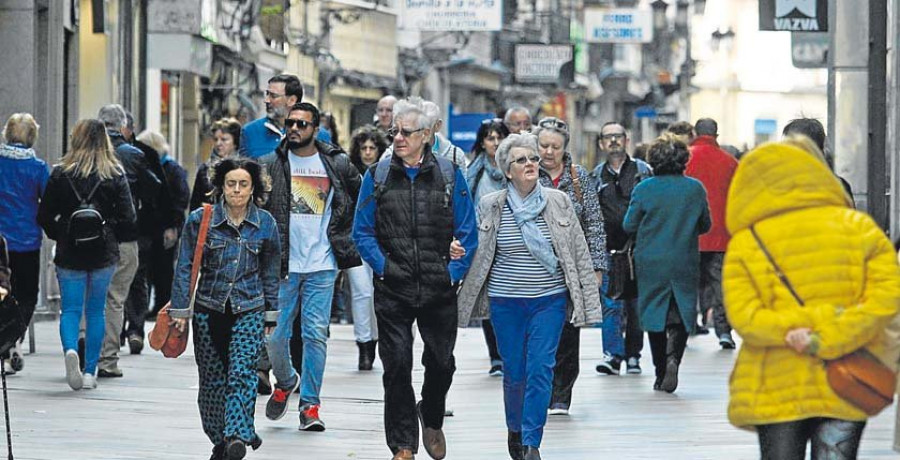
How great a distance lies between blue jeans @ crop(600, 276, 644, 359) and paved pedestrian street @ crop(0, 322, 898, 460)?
267mm

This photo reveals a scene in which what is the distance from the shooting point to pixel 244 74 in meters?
36.6

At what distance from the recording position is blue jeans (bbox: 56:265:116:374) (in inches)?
578

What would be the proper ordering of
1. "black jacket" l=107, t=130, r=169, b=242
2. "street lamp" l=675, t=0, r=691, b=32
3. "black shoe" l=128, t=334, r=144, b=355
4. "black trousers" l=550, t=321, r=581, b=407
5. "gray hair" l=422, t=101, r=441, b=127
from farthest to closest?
1. "street lamp" l=675, t=0, r=691, b=32
2. "black shoe" l=128, t=334, r=144, b=355
3. "black jacket" l=107, t=130, r=169, b=242
4. "black trousers" l=550, t=321, r=581, b=407
5. "gray hair" l=422, t=101, r=441, b=127

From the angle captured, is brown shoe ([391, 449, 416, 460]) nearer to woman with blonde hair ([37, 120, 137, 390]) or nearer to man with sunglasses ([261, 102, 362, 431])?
man with sunglasses ([261, 102, 362, 431])

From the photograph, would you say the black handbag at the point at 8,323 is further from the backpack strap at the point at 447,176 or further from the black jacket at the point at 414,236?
the backpack strap at the point at 447,176

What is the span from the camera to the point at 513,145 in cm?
1145

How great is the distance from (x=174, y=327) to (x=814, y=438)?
4.39 meters

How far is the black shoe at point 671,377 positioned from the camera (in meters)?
→ 15.4

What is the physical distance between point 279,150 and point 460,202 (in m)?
2.05

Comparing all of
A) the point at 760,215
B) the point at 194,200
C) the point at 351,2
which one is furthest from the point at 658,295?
the point at 351,2

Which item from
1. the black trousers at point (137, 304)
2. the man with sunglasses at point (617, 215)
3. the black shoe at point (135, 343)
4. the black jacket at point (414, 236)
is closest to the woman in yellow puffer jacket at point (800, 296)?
the black jacket at point (414, 236)

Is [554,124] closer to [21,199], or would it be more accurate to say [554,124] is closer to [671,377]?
[671,377]

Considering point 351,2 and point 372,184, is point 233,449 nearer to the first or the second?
point 372,184

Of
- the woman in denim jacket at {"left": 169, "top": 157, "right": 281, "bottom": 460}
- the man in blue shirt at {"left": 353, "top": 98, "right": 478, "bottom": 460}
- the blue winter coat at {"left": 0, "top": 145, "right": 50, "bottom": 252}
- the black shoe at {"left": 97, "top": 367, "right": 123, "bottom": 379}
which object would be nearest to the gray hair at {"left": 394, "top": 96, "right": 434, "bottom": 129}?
the man in blue shirt at {"left": 353, "top": 98, "right": 478, "bottom": 460}
